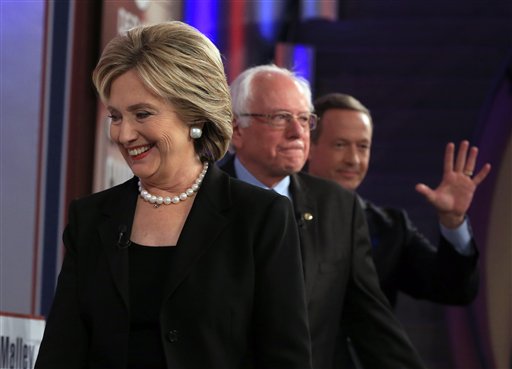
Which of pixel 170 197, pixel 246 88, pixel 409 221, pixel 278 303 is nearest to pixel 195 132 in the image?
pixel 170 197

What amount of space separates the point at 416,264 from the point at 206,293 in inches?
88.4

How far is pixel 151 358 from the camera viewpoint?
2.41m

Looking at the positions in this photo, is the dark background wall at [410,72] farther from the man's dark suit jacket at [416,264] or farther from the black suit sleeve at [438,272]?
the black suit sleeve at [438,272]

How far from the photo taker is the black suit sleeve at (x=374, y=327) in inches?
135

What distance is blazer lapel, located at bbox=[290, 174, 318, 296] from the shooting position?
11.3 feet

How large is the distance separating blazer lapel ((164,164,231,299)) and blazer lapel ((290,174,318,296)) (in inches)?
36.0

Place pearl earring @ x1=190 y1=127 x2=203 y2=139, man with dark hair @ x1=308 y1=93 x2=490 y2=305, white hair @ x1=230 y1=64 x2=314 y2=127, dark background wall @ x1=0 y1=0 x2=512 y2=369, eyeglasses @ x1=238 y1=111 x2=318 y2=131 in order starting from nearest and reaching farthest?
pearl earring @ x1=190 y1=127 x2=203 y2=139 < eyeglasses @ x1=238 y1=111 x2=318 y2=131 < white hair @ x1=230 y1=64 x2=314 y2=127 < man with dark hair @ x1=308 y1=93 x2=490 y2=305 < dark background wall @ x1=0 y1=0 x2=512 y2=369

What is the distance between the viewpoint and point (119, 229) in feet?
8.26

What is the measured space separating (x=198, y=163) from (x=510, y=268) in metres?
4.58

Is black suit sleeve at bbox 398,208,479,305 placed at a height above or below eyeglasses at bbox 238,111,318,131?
below

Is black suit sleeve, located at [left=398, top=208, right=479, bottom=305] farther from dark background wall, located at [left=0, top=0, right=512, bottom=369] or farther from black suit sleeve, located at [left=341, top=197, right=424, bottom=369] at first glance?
dark background wall, located at [left=0, top=0, right=512, bottom=369]

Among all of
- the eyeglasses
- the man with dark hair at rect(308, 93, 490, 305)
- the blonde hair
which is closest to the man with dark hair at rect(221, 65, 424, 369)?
the eyeglasses

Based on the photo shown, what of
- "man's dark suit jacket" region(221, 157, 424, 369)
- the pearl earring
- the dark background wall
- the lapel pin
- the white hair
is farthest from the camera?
the dark background wall

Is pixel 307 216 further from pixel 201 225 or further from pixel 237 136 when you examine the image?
pixel 201 225
